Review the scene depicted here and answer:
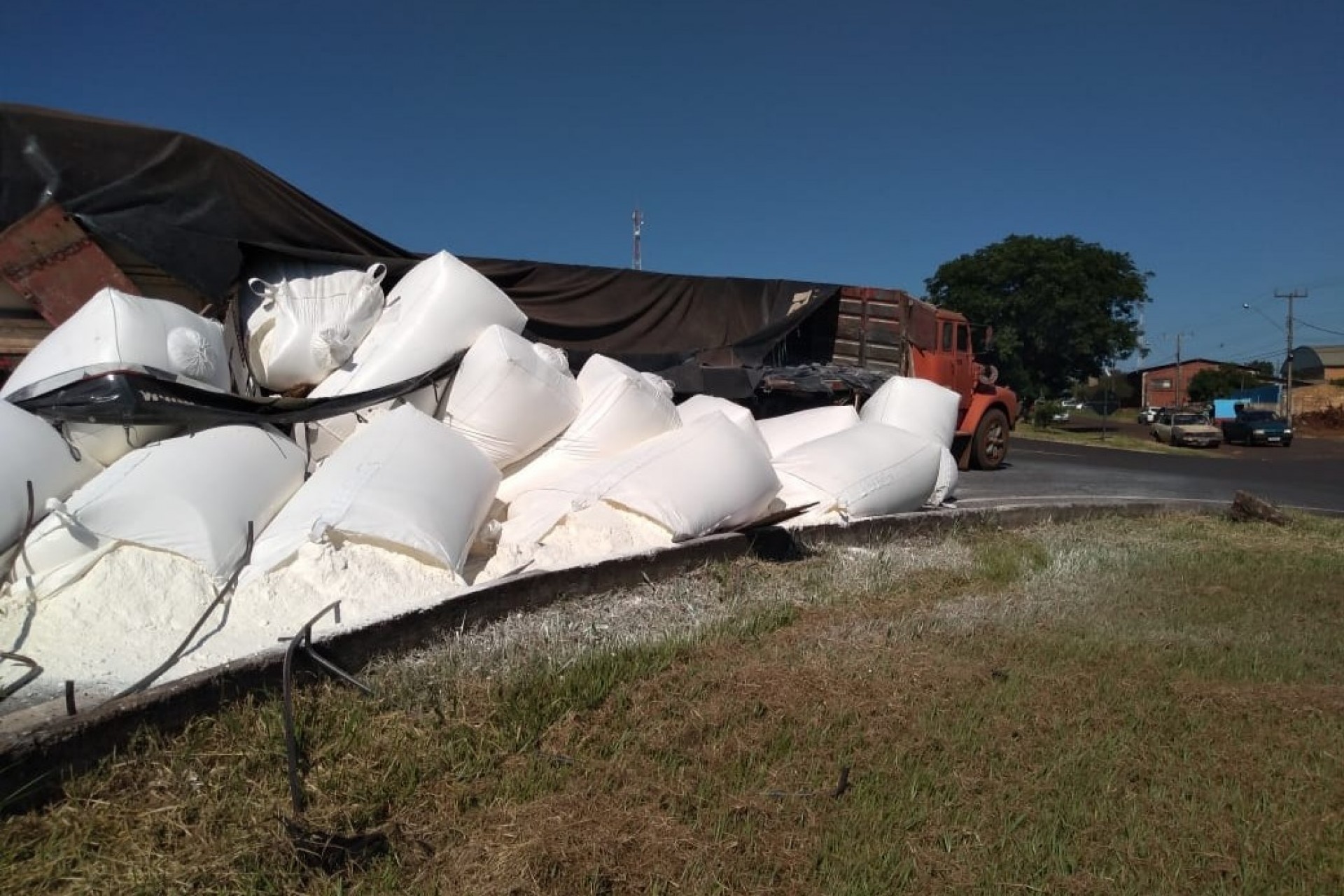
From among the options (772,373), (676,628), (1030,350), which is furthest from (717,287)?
(1030,350)

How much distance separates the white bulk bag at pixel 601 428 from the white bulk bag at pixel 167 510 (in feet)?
4.92

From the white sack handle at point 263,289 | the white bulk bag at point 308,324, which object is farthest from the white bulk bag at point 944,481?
the white sack handle at point 263,289

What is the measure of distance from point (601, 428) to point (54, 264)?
3.11m

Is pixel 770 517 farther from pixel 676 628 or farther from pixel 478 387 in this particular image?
pixel 478 387

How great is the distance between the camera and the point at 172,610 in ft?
10.3

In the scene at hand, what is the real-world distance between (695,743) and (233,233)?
463 centimetres

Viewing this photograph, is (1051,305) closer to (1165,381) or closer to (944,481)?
(944,481)

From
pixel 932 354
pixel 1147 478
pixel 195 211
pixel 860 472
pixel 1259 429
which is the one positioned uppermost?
pixel 195 211

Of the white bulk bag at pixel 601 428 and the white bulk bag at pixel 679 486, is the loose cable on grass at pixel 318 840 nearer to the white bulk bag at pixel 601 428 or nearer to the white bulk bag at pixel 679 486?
the white bulk bag at pixel 679 486

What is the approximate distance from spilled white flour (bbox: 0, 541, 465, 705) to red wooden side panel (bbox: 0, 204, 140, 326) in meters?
2.45

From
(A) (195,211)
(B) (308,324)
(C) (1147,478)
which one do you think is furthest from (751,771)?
(C) (1147,478)

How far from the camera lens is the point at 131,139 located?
18.0ft

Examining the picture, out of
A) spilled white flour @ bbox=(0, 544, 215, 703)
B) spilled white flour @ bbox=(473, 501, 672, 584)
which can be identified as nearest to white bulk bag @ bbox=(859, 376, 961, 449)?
spilled white flour @ bbox=(473, 501, 672, 584)

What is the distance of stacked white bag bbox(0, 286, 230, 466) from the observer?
387 centimetres
